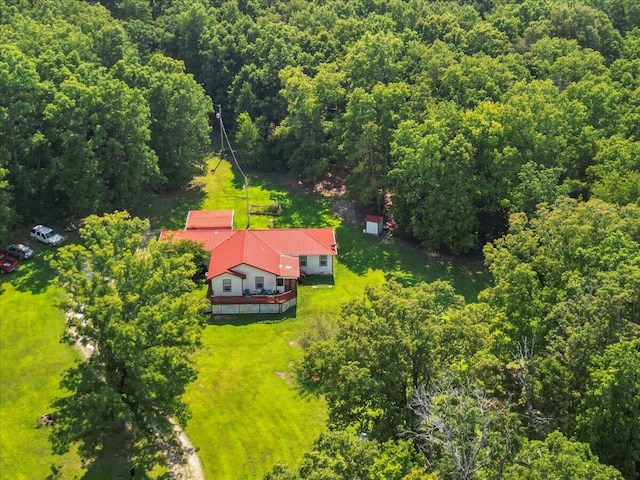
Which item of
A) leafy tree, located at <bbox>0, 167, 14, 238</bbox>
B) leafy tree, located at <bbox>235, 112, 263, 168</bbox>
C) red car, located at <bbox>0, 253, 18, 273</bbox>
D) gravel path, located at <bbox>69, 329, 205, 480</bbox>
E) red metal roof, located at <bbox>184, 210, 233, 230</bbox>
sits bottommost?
gravel path, located at <bbox>69, 329, 205, 480</bbox>

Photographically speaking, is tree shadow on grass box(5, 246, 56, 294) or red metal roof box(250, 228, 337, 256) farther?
red metal roof box(250, 228, 337, 256)

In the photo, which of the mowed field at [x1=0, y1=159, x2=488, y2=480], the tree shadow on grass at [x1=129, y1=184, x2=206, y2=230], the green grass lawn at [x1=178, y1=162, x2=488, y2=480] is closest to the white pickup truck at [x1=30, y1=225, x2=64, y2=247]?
the mowed field at [x1=0, y1=159, x2=488, y2=480]

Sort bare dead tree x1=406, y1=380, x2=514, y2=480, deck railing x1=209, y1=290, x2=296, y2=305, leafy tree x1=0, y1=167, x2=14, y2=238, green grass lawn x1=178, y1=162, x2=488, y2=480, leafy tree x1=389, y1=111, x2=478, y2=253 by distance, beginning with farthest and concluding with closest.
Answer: leafy tree x1=389, y1=111, x2=478, y2=253, leafy tree x1=0, y1=167, x2=14, y2=238, deck railing x1=209, y1=290, x2=296, y2=305, green grass lawn x1=178, y1=162, x2=488, y2=480, bare dead tree x1=406, y1=380, x2=514, y2=480

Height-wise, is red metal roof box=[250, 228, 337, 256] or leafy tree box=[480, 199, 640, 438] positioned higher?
leafy tree box=[480, 199, 640, 438]

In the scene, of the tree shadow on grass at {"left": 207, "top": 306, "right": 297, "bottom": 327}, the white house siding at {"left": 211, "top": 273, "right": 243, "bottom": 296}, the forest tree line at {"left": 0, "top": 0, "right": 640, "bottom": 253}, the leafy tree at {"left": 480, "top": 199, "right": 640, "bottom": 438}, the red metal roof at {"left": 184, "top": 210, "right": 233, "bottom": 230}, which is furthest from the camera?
the red metal roof at {"left": 184, "top": 210, "right": 233, "bottom": 230}

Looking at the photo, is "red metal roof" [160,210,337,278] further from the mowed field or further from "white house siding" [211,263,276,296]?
the mowed field

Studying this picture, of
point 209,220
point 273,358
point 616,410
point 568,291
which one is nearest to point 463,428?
point 616,410

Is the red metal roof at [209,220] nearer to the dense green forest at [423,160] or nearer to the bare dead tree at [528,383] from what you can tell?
the dense green forest at [423,160]

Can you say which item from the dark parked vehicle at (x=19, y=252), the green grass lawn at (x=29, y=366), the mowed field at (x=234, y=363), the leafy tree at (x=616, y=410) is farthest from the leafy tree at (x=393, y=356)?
the dark parked vehicle at (x=19, y=252)
